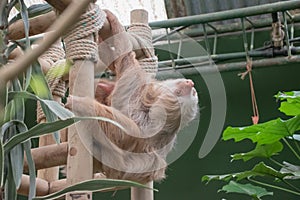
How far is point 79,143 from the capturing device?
109 cm

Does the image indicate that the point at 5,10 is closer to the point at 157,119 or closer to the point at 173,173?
the point at 157,119

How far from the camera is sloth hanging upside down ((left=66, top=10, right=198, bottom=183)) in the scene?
4.00 ft

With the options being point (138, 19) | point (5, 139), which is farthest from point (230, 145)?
point (5, 139)

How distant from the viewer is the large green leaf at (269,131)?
1.60 meters

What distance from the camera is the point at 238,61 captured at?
9.27ft

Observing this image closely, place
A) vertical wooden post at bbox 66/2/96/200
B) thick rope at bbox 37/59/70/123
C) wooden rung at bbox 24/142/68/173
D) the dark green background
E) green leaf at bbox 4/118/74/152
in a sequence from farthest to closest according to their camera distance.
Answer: the dark green background
thick rope at bbox 37/59/70/123
wooden rung at bbox 24/142/68/173
vertical wooden post at bbox 66/2/96/200
green leaf at bbox 4/118/74/152

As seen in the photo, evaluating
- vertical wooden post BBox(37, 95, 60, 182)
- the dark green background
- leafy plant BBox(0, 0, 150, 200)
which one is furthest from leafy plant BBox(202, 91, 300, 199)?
the dark green background

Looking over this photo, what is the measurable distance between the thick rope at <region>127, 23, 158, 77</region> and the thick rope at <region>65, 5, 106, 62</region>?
11.7 inches

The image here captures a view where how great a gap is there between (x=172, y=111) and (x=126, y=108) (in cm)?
12

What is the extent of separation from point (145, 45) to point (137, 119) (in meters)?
0.21

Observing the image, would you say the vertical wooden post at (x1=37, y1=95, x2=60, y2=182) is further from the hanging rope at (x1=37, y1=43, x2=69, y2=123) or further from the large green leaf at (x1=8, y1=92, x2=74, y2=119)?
the large green leaf at (x1=8, y1=92, x2=74, y2=119)

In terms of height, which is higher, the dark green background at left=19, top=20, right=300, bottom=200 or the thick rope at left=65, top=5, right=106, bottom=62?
the thick rope at left=65, top=5, right=106, bottom=62

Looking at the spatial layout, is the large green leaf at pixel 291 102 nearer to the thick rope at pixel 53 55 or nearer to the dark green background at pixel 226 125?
the thick rope at pixel 53 55

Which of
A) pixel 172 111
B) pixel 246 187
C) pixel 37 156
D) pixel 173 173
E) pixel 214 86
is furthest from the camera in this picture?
pixel 173 173
